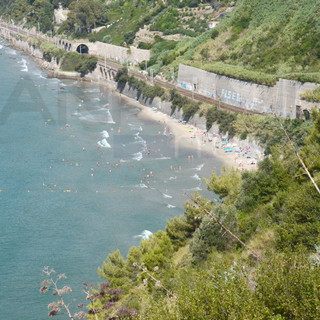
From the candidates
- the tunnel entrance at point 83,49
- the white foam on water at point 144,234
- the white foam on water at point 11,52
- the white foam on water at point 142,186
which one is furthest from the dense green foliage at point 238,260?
the white foam on water at point 11,52

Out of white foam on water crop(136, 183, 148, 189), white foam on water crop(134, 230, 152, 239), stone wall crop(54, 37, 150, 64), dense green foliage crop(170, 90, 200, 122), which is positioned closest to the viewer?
white foam on water crop(134, 230, 152, 239)

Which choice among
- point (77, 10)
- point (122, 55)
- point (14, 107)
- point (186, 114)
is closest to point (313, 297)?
point (186, 114)

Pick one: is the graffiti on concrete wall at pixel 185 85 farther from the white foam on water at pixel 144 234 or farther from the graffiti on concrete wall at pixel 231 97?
the white foam on water at pixel 144 234

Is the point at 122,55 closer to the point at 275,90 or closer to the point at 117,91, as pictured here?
the point at 117,91

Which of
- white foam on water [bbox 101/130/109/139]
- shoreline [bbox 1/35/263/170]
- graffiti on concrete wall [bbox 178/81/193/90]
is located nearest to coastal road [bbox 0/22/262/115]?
graffiti on concrete wall [bbox 178/81/193/90]

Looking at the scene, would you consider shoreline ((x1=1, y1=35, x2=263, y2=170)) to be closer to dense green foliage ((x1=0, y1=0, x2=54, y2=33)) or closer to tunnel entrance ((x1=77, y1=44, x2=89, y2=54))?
tunnel entrance ((x1=77, y1=44, x2=89, y2=54))

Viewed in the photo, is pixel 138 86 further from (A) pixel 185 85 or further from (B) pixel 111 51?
(B) pixel 111 51
